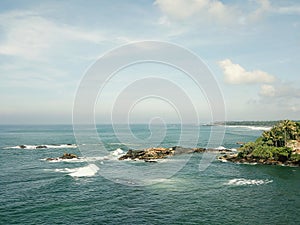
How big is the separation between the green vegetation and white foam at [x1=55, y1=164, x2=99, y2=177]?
38474mm

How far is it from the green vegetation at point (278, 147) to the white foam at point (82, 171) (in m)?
38.5

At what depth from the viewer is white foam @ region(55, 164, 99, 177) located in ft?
198

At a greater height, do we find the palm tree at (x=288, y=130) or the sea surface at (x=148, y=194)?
the palm tree at (x=288, y=130)

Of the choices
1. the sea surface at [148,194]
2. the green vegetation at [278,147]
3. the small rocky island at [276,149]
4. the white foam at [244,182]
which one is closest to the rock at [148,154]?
the sea surface at [148,194]

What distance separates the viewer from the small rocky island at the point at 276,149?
233 ft

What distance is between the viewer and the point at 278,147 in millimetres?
74438

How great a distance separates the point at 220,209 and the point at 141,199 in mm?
11235

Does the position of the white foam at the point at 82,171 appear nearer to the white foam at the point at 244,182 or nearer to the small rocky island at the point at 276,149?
the white foam at the point at 244,182

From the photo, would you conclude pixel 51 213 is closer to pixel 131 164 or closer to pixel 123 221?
pixel 123 221

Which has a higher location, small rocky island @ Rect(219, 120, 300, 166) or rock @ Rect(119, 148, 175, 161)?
small rocky island @ Rect(219, 120, 300, 166)

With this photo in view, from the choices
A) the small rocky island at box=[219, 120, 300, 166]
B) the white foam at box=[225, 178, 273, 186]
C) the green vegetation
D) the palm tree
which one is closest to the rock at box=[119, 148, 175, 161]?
the small rocky island at box=[219, 120, 300, 166]

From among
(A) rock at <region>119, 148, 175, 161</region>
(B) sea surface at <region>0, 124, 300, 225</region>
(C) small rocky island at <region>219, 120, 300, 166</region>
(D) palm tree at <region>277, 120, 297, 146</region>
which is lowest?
(B) sea surface at <region>0, 124, 300, 225</region>

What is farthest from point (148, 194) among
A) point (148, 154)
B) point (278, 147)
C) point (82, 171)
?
point (278, 147)

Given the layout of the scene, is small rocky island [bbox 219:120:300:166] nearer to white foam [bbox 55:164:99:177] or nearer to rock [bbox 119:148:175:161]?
rock [bbox 119:148:175:161]
